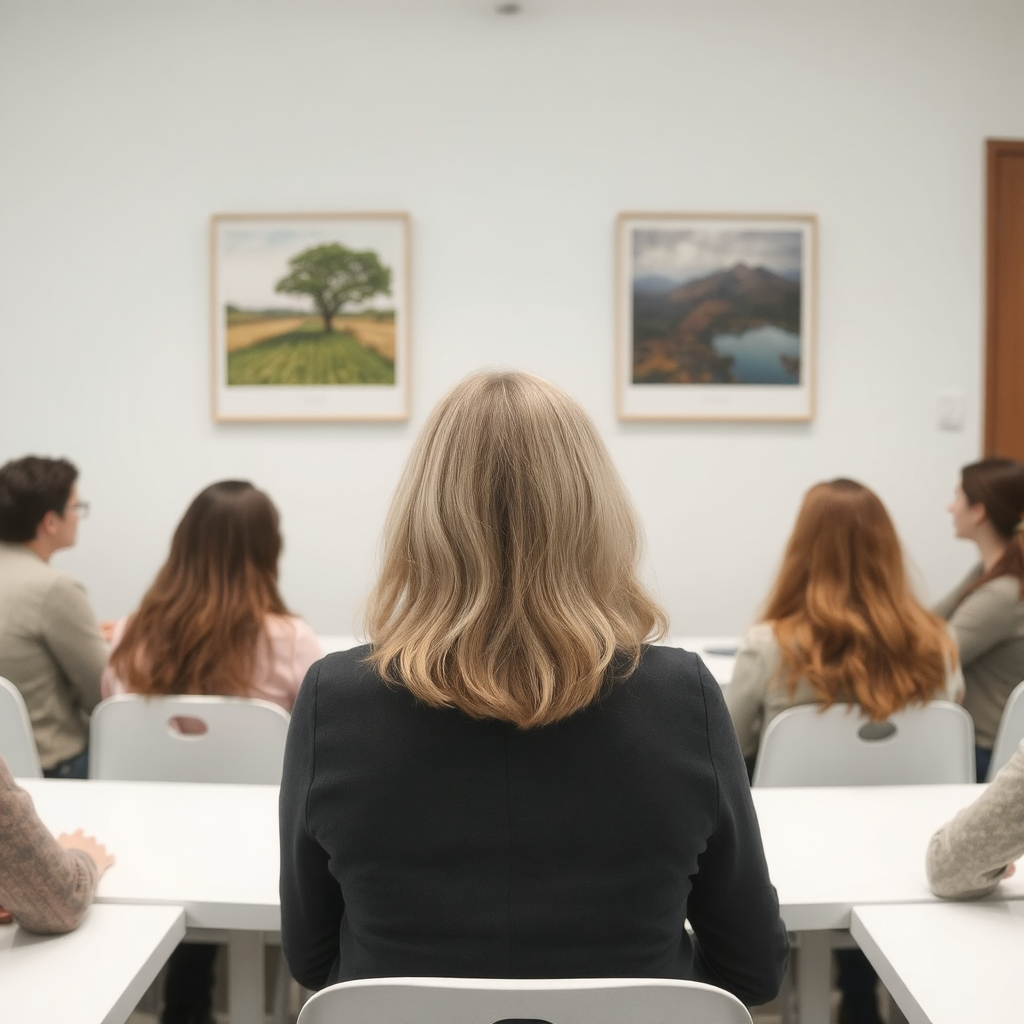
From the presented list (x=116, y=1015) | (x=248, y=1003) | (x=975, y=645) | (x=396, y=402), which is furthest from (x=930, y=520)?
(x=116, y=1015)

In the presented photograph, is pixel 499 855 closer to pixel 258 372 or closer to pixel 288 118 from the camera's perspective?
pixel 258 372

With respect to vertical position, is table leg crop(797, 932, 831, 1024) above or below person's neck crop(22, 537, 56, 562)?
below

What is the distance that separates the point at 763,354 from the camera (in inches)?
155

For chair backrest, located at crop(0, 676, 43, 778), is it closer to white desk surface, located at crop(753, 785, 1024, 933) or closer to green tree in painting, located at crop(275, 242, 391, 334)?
white desk surface, located at crop(753, 785, 1024, 933)

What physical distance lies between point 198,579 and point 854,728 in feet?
4.44

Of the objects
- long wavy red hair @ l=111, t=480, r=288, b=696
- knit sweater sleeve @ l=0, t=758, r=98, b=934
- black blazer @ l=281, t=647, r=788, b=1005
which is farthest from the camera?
long wavy red hair @ l=111, t=480, r=288, b=696

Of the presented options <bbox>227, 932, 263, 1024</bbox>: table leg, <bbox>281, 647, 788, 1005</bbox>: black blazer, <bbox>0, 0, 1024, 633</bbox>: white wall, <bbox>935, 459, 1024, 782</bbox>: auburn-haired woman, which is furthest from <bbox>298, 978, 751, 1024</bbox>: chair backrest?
<bbox>0, 0, 1024, 633</bbox>: white wall

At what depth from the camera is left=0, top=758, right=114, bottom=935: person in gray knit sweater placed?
1.16 metres

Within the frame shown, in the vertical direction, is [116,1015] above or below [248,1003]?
above

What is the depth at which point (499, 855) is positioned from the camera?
3.33 ft

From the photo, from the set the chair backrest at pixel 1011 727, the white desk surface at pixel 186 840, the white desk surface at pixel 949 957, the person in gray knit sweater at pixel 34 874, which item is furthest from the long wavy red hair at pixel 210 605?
the chair backrest at pixel 1011 727

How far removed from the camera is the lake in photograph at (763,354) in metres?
3.94

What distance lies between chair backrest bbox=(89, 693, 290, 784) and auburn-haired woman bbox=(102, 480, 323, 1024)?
0.10 metres

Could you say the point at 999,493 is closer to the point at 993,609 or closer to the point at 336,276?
the point at 993,609
